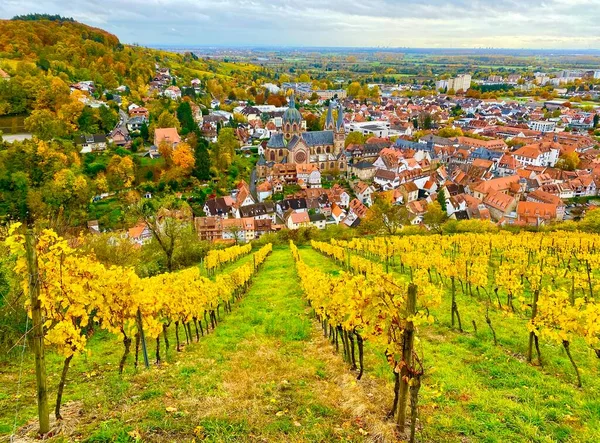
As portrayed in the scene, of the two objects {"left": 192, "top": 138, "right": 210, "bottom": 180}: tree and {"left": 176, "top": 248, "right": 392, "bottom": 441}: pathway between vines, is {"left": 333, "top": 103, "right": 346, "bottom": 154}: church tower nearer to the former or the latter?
{"left": 192, "top": 138, "right": 210, "bottom": 180}: tree

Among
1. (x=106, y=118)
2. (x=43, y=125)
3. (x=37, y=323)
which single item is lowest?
(x=37, y=323)

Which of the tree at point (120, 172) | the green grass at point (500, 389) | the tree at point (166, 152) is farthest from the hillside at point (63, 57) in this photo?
the green grass at point (500, 389)

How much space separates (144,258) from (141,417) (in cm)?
2780

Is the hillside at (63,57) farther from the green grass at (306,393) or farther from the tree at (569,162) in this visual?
the tree at (569,162)

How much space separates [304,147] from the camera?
300ft

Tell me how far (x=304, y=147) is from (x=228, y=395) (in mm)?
84464

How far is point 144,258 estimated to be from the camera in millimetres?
34375

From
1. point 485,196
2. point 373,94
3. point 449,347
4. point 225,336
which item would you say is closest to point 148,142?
point 485,196

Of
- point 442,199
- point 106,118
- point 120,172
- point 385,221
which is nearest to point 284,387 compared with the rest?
point 385,221

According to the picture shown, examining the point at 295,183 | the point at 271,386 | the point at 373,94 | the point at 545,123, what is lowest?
the point at 295,183

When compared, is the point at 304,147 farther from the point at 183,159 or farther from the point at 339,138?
the point at 183,159

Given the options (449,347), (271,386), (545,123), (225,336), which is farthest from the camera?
(545,123)

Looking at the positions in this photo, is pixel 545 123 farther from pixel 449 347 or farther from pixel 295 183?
pixel 449 347

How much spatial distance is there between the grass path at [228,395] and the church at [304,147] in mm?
72220
